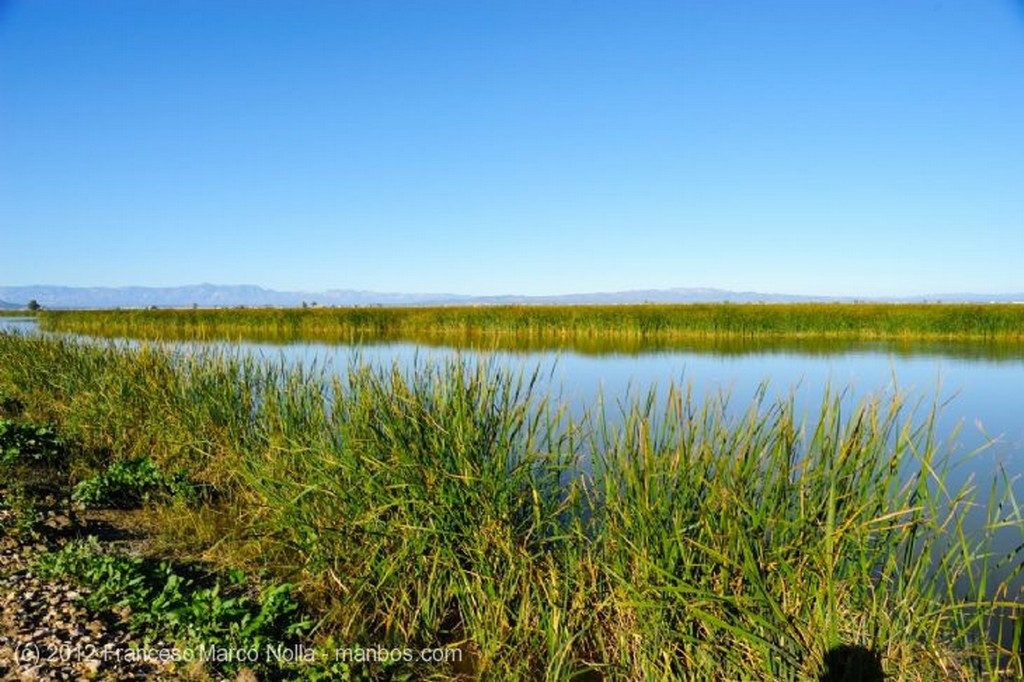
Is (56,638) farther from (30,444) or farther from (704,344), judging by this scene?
(704,344)

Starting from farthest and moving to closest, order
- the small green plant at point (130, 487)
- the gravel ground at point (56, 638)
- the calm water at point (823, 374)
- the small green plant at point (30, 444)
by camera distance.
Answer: the calm water at point (823, 374)
the small green plant at point (30, 444)
the small green plant at point (130, 487)
the gravel ground at point (56, 638)

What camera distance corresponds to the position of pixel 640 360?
87.3ft

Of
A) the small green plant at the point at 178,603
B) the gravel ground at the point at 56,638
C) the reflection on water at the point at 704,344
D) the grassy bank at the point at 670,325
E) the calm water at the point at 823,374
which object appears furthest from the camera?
the grassy bank at the point at 670,325

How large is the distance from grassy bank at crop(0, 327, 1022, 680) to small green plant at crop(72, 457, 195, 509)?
476mm

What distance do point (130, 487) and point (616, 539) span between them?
556 centimetres

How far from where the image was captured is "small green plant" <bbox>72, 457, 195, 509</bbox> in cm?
727

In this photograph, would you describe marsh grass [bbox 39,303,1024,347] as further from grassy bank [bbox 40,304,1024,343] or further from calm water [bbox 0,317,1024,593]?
calm water [bbox 0,317,1024,593]

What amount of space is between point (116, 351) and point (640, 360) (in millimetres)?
18366

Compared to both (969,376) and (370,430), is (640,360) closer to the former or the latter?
(969,376)

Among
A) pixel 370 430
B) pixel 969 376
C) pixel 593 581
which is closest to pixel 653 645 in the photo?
pixel 593 581

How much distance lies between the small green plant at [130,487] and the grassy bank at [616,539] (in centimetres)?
48

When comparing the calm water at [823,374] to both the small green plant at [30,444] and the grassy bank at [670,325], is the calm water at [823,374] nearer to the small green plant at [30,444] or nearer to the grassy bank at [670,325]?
the small green plant at [30,444]

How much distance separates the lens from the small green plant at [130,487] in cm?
727

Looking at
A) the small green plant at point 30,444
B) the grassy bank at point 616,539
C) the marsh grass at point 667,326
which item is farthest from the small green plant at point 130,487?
the marsh grass at point 667,326
